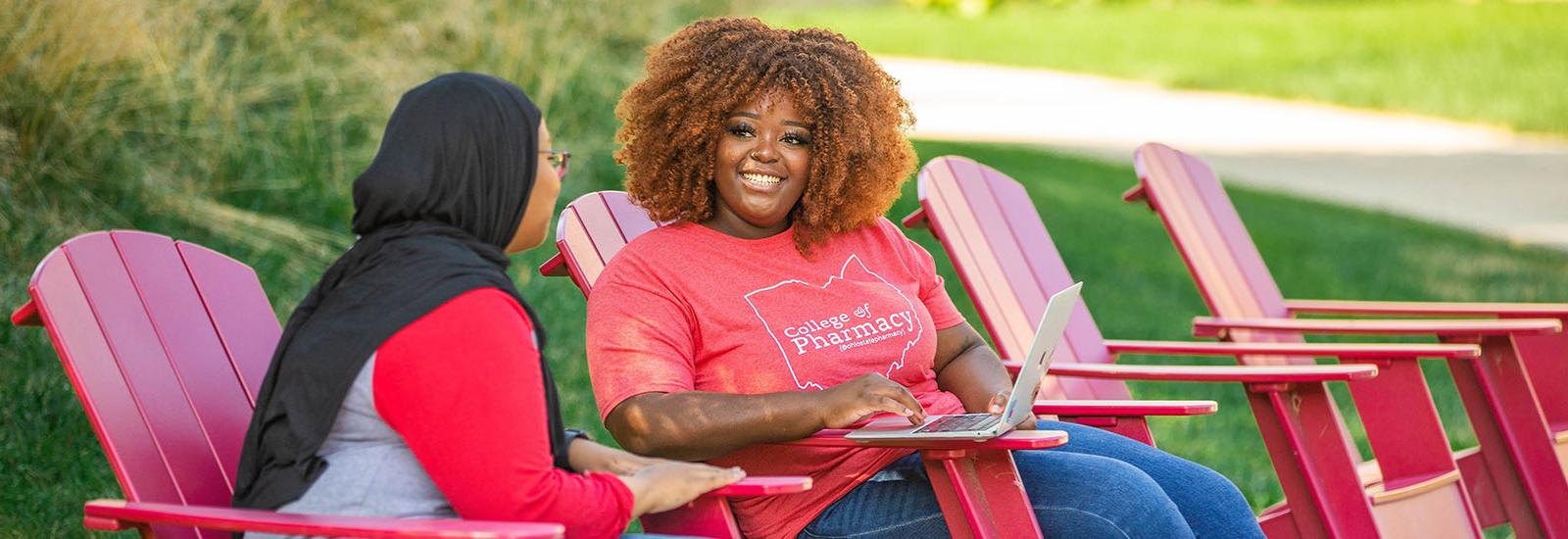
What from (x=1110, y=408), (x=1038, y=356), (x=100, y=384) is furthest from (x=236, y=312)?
(x=1110, y=408)

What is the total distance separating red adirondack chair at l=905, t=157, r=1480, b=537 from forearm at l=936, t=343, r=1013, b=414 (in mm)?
564

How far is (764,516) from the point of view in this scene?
10.4 feet

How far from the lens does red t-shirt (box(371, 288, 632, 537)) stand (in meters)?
2.41

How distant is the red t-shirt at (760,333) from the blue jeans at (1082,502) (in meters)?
0.04

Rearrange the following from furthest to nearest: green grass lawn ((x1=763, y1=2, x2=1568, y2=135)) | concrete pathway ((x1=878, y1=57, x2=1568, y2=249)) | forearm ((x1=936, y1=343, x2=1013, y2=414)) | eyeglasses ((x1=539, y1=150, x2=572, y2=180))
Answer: green grass lawn ((x1=763, y1=2, x2=1568, y2=135))
concrete pathway ((x1=878, y1=57, x2=1568, y2=249))
forearm ((x1=936, y1=343, x2=1013, y2=414))
eyeglasses ((x1=539, y1=150, x2=572, y2=180))

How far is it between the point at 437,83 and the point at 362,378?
1.42 feet

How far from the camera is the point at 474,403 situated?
2408 millimetres

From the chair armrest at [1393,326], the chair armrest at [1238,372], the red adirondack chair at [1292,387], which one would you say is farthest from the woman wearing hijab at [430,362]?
the chair armrest at [1393,326]

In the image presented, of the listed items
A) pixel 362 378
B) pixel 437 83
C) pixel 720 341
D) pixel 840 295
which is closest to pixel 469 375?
pixel 362 378

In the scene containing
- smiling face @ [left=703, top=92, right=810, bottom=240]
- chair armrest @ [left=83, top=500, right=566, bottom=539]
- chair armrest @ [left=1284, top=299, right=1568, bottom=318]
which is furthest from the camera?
chair armrest @ [left=1284, top=299, right=1568, bottom=318]

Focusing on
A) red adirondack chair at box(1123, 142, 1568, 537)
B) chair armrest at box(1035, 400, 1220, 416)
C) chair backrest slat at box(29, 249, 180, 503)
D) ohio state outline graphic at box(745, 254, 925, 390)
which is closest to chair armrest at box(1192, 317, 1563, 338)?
red adirondack chair at box(1123, 142, 1568, 537)

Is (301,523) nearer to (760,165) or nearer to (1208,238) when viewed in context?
(760,165)

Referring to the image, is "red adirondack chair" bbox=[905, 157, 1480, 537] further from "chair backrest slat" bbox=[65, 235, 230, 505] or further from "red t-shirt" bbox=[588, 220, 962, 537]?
"chair backrest slat" bbox=[65, 235, 230, 505]

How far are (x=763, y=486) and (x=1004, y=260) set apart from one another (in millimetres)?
2130
